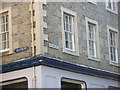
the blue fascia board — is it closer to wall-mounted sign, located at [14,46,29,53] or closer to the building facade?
the building facade

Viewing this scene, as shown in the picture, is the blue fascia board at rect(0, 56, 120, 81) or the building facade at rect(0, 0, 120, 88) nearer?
the blue fascia board at rect(0, 56, 120, 81)

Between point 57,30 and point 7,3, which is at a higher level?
point 7,3

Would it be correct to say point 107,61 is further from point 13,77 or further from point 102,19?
point 13,77

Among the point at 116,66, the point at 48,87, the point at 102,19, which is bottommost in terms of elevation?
the point at 48,87

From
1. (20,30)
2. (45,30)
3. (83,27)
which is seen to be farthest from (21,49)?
(83,27)

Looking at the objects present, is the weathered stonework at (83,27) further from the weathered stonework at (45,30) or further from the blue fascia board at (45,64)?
the blue fascia board at (45,64)

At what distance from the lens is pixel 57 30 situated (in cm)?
1823

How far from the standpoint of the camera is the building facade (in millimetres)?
17172

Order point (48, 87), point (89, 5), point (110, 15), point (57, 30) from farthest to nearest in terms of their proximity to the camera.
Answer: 1. point (110, 15)
2. point (89, 5)
3. point (57, 30)
4. point (48, 87)

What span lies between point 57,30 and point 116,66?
5.50 m

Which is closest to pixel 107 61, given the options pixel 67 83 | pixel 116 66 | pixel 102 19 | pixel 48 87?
pixel 116 66

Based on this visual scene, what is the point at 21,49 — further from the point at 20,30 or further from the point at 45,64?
the point at 45,64

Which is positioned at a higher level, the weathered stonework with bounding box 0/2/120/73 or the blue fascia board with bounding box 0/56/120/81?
the weathered stonework with bounding box 0/2/120/73

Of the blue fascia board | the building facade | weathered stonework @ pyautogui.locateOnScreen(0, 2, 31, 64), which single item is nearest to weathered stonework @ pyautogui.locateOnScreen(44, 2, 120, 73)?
the building facade
